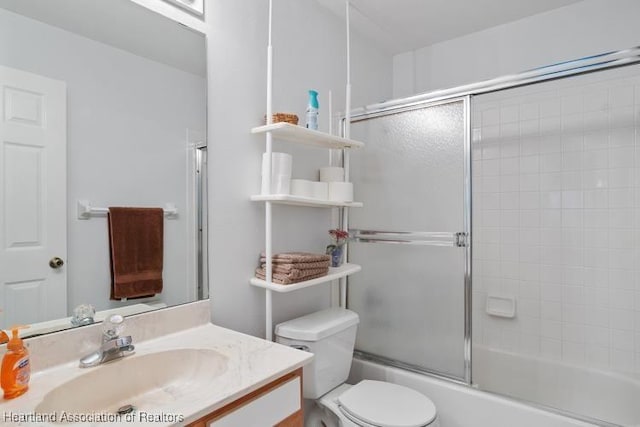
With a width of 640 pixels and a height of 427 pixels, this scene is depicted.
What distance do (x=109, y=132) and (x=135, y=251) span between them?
408 mm

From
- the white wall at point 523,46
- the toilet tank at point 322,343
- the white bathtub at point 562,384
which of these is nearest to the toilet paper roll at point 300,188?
the toilet tank at point 322,343

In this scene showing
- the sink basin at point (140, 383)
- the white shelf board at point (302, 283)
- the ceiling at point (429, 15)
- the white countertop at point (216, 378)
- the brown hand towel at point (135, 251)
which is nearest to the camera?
the white countertop at point (216, 378)

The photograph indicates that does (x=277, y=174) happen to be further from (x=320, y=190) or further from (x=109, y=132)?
(x=109, y=132)

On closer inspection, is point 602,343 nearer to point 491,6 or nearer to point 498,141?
point 498,141

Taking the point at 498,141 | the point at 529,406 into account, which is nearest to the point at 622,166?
the point at 498,141

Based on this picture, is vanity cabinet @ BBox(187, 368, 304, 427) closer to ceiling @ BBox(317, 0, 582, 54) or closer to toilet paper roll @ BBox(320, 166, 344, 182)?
toilet paper roll @ BBox(320, 166, 344, 182)

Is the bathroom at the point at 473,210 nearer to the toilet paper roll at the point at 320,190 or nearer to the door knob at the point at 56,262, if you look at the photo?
the toilet paper roll at the point at 320,190

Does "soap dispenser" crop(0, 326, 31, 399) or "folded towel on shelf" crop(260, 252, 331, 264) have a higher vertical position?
"folded towel on shelf" crop(260, 252, 331, 264)

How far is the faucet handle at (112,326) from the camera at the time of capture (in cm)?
112

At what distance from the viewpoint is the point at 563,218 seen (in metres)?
2.26

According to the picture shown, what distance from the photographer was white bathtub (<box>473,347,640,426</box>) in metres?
1.98

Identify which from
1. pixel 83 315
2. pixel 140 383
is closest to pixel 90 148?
pixel 83 315

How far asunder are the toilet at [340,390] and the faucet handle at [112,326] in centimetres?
71

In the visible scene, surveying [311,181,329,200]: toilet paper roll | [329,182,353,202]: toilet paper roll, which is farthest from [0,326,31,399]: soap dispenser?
[329,182,353,202]: toilet paper roll
